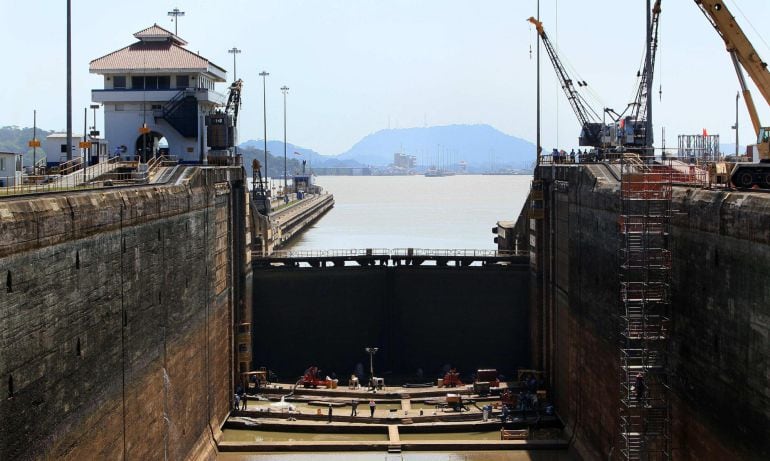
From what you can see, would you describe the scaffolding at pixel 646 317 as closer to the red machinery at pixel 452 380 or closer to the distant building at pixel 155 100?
the red machinery at pixel 452 380

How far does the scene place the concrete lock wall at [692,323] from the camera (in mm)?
16438

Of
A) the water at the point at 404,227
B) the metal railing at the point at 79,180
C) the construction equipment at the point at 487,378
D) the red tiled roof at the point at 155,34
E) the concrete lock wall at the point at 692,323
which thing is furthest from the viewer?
the water at the point at 404,227

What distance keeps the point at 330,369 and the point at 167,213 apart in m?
15.8

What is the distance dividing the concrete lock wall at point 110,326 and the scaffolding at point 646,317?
10.4 meters

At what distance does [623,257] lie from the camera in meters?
22.8

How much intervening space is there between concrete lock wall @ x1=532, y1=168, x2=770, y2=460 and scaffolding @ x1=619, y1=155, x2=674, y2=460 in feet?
1.21

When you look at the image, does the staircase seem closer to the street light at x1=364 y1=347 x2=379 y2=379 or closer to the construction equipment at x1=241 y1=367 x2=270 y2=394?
the construction equipment at x1=241 y1=367 x2=270 y2=394

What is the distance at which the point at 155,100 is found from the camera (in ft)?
137

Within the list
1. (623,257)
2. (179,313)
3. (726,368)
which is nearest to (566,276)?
(623,257)

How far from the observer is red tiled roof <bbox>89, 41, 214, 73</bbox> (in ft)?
137

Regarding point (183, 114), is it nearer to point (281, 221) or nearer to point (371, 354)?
point (371, 354)

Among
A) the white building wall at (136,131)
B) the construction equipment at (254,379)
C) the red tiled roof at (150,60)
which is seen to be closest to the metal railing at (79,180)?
the white building wall at (136,131)

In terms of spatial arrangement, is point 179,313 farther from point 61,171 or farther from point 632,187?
point 632,187

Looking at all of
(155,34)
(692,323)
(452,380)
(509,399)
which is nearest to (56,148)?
(155,34)
